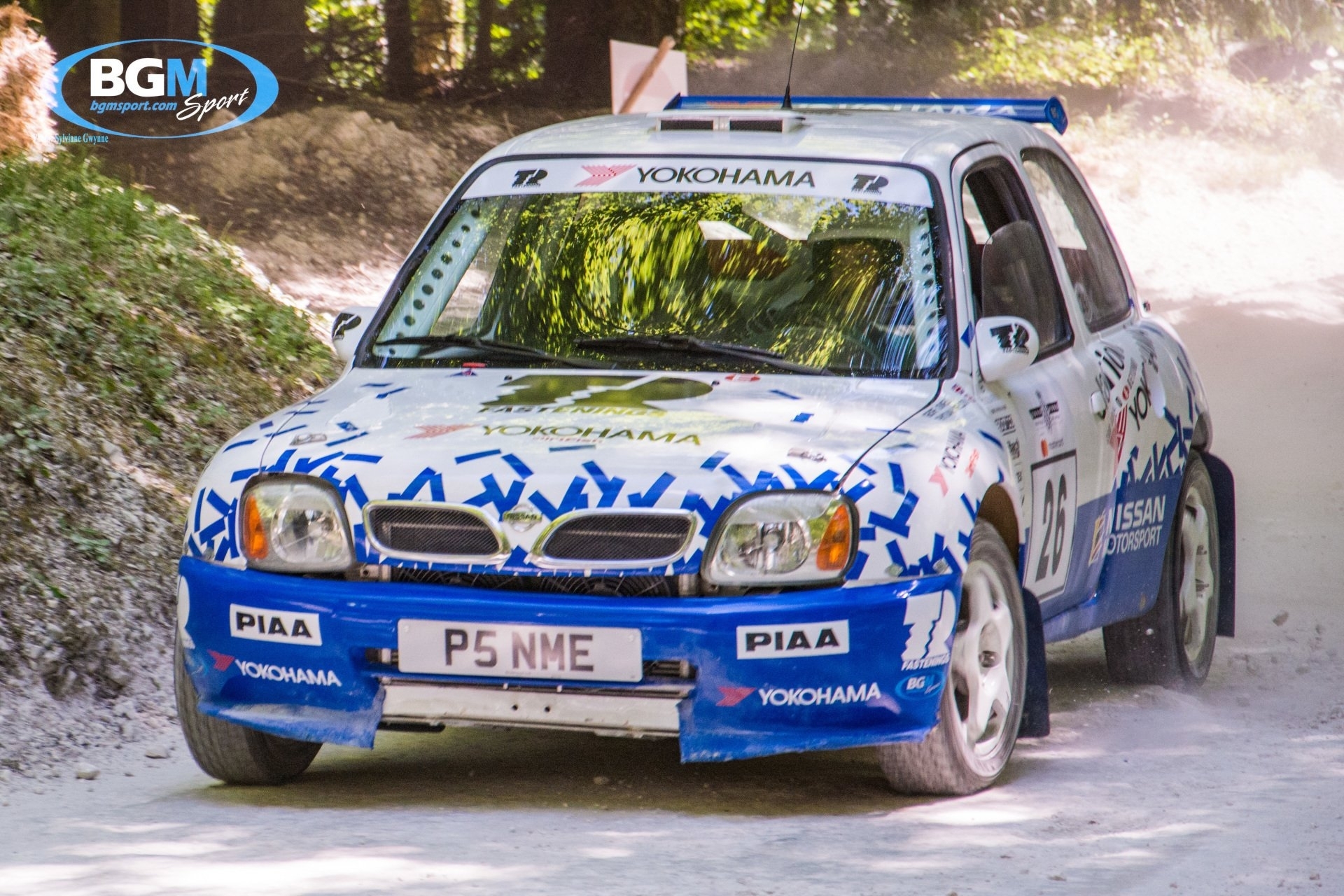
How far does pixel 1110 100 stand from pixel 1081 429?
1941 centimetres

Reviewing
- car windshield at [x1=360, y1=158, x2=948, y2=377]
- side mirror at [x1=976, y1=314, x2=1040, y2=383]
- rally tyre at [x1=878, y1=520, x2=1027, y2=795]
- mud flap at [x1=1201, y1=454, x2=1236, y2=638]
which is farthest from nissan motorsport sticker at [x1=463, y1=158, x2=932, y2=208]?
mud flap at [x1=1201, y1=454, x2=1236, y2=638]

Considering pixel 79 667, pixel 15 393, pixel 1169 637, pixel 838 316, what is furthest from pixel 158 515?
pixel 1169 637

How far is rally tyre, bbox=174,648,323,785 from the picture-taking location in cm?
526

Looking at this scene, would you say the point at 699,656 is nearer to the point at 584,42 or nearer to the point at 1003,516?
the point at 1003,516

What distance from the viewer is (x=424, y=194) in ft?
53.2

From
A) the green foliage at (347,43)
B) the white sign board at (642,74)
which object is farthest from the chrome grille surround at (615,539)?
the green foliage at (347,43)

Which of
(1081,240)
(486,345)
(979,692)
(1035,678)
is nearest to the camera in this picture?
(979,692)

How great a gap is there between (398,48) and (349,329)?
10.5 meters

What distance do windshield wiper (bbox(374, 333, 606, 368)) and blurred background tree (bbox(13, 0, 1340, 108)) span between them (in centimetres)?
785

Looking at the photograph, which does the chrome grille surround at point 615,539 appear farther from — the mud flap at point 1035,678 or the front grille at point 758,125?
the front grille at point 758,125

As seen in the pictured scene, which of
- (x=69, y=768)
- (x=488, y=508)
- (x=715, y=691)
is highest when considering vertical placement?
(x=488, y=508)

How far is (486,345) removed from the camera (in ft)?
18.8

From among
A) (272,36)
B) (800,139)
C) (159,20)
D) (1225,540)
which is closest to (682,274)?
(800,139)

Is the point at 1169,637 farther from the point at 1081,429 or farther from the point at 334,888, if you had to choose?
the point at 334,888
